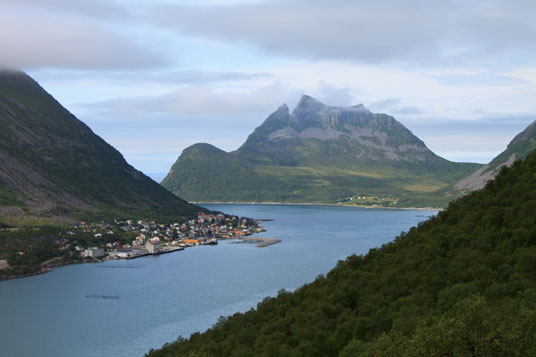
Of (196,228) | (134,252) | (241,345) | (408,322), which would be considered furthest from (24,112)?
(408,322)

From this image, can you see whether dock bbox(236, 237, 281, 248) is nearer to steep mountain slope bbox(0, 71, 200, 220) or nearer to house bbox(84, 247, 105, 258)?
steep mountain slope bbox(0, 71, 200, 220)

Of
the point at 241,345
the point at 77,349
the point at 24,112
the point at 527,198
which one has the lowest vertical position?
the point at 77,349

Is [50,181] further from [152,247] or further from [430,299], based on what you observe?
[430,299]

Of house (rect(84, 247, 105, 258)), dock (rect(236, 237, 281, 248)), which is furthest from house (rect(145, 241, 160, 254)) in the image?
dock (rect(236, 237, 281, 248))

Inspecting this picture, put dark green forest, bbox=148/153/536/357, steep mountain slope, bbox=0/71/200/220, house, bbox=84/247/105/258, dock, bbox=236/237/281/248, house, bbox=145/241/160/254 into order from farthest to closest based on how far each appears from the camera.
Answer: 1. steep mountain slope, bbox=0/71/200/220
2. dock, bbox=236/237/281/248
3. house, bbox=145/241/160/254
4. house, bbox=84/247/105/258
5. dark green forest, bbox=148/153/536/357

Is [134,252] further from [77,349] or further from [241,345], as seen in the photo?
[241,345]

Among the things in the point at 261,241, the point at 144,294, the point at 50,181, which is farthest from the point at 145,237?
the point at 144,294

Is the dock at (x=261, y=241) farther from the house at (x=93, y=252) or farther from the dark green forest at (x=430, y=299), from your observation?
the dark green forest at (x=430, y=299)
